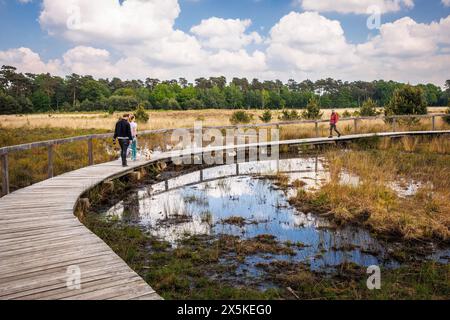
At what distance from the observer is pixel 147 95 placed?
3804 inches

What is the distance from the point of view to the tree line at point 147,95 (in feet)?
261

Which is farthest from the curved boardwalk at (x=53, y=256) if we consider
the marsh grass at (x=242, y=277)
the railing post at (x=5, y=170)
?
the marsh grass at (x=242, y=277)

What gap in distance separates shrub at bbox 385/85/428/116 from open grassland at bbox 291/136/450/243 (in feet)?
27.0

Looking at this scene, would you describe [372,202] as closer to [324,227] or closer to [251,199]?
[324,227]

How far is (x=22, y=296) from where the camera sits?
3291 mm

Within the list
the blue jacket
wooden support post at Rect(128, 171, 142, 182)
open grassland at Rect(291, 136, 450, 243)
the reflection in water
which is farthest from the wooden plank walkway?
open grassland at Rect(291, 136, 450, 243)

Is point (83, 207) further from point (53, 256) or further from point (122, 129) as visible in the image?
point (53, 256)

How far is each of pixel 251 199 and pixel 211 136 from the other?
12.5 meters

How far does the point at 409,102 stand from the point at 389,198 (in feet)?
50.7

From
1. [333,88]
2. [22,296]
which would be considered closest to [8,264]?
[22,296]

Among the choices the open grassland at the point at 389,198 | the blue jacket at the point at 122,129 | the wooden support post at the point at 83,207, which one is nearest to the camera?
the open grassland at the point at 389,198

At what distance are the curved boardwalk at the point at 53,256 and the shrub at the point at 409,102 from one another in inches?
775

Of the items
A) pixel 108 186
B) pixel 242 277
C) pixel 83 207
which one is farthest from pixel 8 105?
pixel 242 277

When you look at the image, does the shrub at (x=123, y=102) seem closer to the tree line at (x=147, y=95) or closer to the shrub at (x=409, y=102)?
the tree line at (x=147, y=95)
